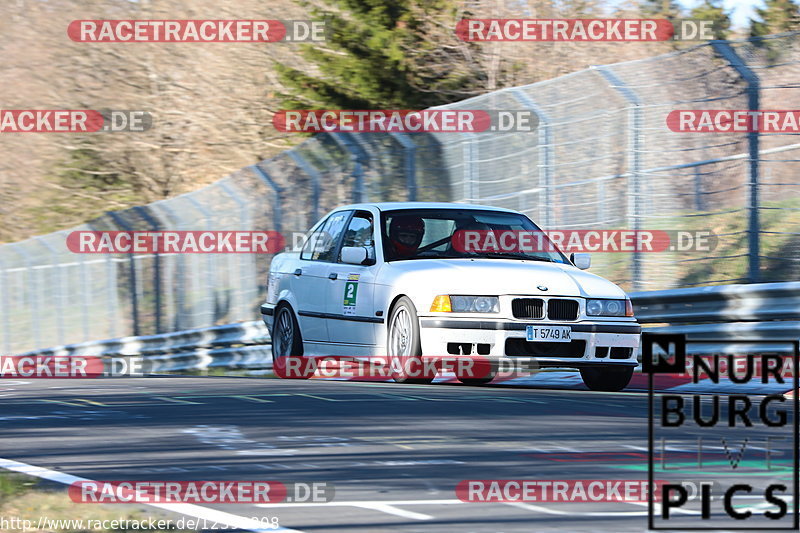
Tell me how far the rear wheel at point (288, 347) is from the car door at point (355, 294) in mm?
859

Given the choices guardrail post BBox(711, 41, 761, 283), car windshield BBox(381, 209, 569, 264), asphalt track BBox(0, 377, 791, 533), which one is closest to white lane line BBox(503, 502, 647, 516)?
asphalt track BBox(0, 377, 791, 533)

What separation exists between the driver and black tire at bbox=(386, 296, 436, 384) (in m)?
0.76

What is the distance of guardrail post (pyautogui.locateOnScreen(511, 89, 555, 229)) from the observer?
54.6ft

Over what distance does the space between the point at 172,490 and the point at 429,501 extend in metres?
1.14

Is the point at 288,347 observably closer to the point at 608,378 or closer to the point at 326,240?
the point at 326,240

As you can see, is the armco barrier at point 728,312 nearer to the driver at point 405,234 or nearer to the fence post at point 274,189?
the driver at point 405,234

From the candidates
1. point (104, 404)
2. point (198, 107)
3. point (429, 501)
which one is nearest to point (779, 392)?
point (104, 404)

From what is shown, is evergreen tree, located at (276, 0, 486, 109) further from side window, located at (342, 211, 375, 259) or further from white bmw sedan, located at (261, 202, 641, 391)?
side window, located at (342, 211, 375, 259)

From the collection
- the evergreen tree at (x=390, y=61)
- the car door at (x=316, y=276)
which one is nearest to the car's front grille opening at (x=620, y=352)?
the car door at (x=316, y=276)

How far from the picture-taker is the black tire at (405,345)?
11.9 meters

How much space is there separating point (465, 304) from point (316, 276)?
246cm

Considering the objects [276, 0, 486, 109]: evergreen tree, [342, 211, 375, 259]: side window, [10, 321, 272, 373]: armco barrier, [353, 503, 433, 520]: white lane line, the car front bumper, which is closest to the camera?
[353, 503, 433, 520]: white lane line

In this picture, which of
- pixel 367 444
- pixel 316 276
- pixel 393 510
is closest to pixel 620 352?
pixel 316 276

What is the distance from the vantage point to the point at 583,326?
12.0m
